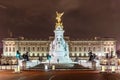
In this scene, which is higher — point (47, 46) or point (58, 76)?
point (47, 46)

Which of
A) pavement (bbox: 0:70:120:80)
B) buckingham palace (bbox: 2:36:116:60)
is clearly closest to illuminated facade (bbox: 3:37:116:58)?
buckingham palace (bbox: 2:36:116:60)

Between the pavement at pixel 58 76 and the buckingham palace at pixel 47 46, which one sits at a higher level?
the buckingham palace at pixel 47 46

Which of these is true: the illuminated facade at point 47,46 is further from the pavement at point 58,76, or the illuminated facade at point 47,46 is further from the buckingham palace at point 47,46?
the pavement at point 58,76

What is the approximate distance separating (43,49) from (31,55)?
7220 millimetres

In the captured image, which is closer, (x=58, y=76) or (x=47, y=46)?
(x=58, y=76)

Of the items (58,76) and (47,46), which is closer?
(58,76)

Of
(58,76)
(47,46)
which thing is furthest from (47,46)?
(58,76)

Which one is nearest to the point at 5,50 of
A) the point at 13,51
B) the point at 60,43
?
the point at 13,51

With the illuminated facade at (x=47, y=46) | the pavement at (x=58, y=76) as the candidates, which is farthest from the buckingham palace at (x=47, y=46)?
the pavement at (x=58, y=76)

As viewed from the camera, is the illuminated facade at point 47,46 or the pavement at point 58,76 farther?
the illuminated facade at point 47,46

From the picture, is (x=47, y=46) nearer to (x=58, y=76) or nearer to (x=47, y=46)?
(x=47, y=46)

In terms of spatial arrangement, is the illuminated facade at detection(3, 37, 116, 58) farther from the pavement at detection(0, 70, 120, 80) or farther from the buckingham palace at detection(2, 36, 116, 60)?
the pavement at detection(0, 70, 120, 80)

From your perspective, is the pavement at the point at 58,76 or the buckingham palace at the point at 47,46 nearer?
the pavement at the point at 58,76

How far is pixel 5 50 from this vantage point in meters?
198
